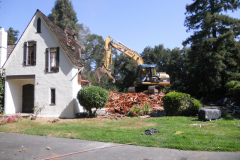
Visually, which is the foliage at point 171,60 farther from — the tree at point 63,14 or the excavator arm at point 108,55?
the tree at point 63,14

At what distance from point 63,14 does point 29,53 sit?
30.4 m

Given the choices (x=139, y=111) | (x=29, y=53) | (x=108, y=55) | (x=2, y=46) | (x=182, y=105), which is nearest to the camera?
(x=182, y=105)

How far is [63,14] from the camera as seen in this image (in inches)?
1706

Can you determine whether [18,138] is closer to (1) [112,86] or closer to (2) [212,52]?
(2) [212,52]

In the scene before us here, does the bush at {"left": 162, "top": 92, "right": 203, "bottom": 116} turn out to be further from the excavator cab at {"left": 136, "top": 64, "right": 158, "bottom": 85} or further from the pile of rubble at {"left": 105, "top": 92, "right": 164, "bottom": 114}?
the excavator cab at {"left": 136, "top": 64, "right": 158, "bottom": 85}

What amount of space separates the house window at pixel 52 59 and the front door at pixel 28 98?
311cm

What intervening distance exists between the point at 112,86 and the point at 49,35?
29079mm

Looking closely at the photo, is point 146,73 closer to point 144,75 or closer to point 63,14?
point 144,75

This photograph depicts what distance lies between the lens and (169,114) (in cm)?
1280

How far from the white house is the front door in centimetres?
25

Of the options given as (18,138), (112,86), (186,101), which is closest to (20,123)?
(18,138)

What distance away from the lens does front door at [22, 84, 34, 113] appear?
16781mm

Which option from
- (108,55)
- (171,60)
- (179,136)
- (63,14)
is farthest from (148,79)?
(63,14)

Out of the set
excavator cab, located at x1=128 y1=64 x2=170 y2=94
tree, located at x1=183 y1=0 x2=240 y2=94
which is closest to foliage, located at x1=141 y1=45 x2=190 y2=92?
tree, located at x1=183 y1=0 x2=240 y2=94
